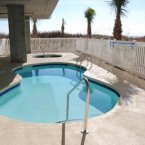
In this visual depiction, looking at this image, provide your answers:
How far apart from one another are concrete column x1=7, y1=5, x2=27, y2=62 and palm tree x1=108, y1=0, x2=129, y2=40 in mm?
7593

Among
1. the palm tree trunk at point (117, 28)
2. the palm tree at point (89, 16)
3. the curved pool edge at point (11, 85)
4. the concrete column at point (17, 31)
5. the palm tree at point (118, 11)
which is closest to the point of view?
the curved pool edge at point (11, 85)

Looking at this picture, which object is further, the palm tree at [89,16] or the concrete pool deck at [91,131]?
the palm tree at [89,16]

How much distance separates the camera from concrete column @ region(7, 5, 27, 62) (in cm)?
1266

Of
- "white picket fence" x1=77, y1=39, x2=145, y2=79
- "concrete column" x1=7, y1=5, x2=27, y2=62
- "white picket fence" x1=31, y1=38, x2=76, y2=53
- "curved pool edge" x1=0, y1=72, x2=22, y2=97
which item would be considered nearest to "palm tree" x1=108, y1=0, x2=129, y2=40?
"white picket fence" x1=31, y1=38, x2=76, y2=53

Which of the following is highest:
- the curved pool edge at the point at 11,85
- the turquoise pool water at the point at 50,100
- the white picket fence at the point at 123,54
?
the white picket fence at the point at 123,54

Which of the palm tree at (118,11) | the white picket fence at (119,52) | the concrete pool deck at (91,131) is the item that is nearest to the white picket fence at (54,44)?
the white picket fence at (119,52)

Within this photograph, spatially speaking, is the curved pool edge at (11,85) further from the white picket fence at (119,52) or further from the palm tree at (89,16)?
the palm tree at (89,16)

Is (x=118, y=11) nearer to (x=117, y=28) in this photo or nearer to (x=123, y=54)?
(x=117, y=28)

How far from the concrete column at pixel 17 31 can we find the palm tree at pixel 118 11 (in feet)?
24.9

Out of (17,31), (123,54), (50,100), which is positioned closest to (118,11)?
(17,31)

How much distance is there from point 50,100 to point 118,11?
12360 millimetres

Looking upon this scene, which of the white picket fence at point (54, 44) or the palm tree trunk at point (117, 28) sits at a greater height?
the palm tree trunk at point (117, 28)

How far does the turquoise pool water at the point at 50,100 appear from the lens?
20.0 ft

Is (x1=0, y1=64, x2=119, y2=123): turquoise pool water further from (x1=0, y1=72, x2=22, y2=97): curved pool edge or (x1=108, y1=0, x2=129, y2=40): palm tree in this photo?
(x1=108, y1=0, x2=129, y2=40): palm tree
